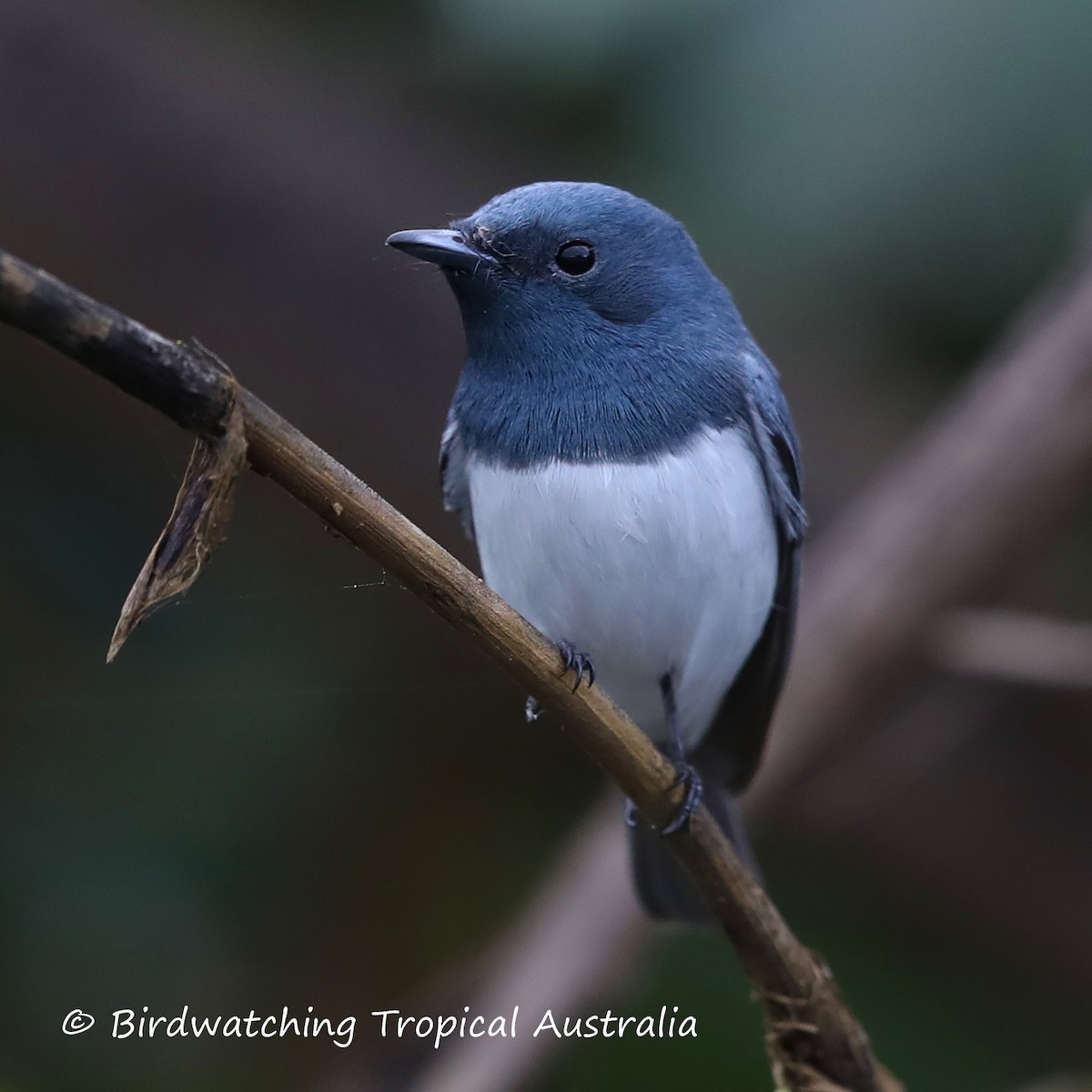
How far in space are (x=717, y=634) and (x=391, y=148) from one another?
198 cm

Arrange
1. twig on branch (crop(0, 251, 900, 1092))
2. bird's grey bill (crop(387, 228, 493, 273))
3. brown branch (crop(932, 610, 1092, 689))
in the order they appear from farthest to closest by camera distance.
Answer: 1. brown branch (crop(932, 610, 1092, 689))
2. bird's grey bill (crop(387, 228, 493, 273))
3. twig on branch (crop(0, 251, 900, 1092))

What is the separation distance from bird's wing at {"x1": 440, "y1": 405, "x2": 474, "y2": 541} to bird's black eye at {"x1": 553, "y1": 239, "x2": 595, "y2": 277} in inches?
11.7

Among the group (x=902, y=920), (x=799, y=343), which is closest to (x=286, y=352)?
(x=799, y=343)

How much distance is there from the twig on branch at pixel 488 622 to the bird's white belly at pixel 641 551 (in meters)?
0.42

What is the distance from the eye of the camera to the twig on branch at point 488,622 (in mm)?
934

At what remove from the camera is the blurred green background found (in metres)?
2.75

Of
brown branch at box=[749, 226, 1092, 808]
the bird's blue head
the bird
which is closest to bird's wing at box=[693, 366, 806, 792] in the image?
the bird

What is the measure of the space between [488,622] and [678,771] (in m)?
0.79

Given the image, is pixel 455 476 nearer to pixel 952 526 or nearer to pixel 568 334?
pixel 568 334

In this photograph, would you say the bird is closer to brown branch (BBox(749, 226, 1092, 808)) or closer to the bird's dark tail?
the bird's dark tail

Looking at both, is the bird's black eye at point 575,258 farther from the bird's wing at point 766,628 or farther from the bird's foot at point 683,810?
the bird's foot at point 683,810

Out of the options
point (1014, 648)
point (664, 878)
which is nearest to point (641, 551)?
point (664, 878)

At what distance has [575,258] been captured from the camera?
201 cm

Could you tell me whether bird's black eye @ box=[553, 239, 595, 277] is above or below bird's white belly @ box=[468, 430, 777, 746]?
above
